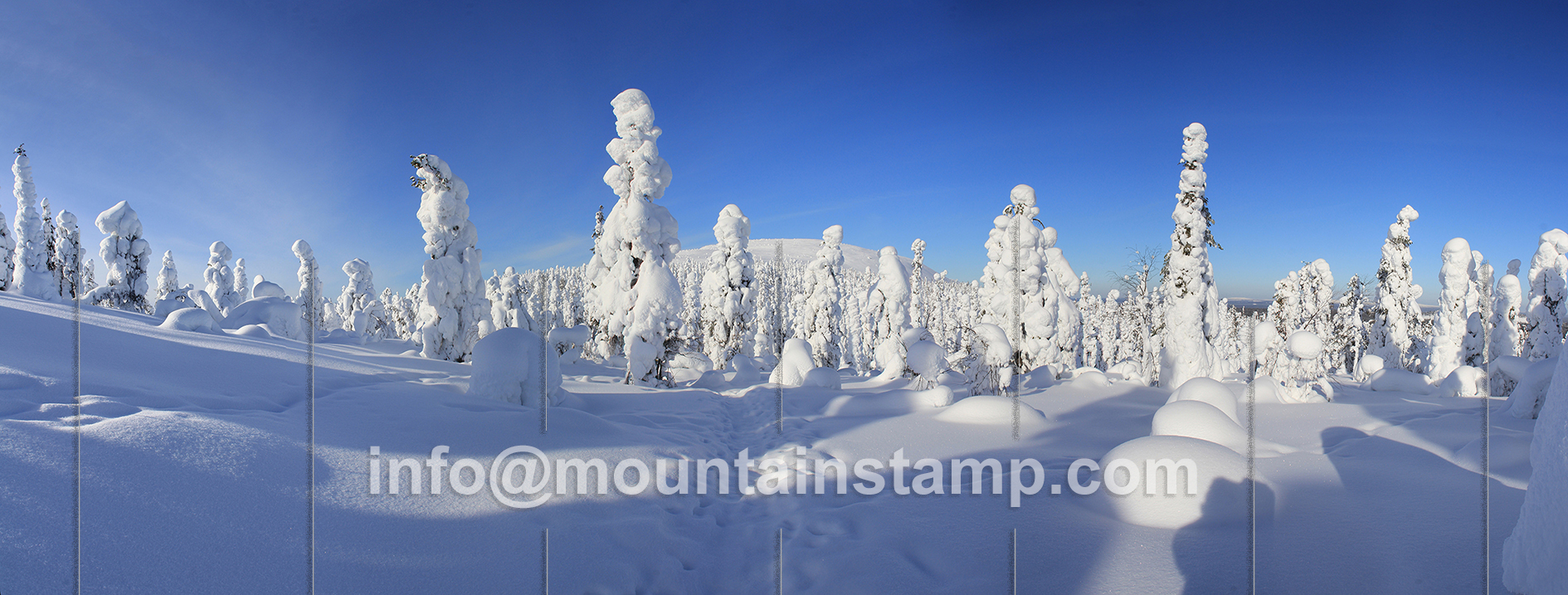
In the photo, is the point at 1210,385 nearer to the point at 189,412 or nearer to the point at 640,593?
the point at 640,593

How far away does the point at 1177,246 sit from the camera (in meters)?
16.2

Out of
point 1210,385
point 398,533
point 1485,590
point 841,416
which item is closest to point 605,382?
point 841,416

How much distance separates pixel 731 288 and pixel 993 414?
15633 mm

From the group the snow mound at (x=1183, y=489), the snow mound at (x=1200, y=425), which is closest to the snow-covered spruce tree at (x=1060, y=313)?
the snow mound at (x=1200, y=425)

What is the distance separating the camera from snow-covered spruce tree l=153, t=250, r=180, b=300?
34.7 m

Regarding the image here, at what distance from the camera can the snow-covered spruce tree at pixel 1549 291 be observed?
1966 centimetres

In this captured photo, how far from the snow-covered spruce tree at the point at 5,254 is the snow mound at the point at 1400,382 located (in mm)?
51233

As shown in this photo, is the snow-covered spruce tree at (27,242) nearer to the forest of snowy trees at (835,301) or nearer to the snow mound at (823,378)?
the forest of snowy trees at (835,301)

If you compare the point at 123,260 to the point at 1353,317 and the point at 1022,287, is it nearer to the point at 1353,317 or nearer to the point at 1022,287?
the point at 1022,287

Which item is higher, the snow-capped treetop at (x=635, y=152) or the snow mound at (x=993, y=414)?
the snow-capped treetop at (x=635, y=152)

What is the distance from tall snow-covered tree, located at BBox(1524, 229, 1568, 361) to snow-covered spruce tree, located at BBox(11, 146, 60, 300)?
60892 mm

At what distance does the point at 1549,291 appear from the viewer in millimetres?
19781

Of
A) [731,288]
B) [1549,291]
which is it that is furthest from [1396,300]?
[731,288]

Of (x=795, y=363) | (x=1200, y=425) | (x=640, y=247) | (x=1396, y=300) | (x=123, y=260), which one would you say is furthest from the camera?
(x=1396, y=300)
